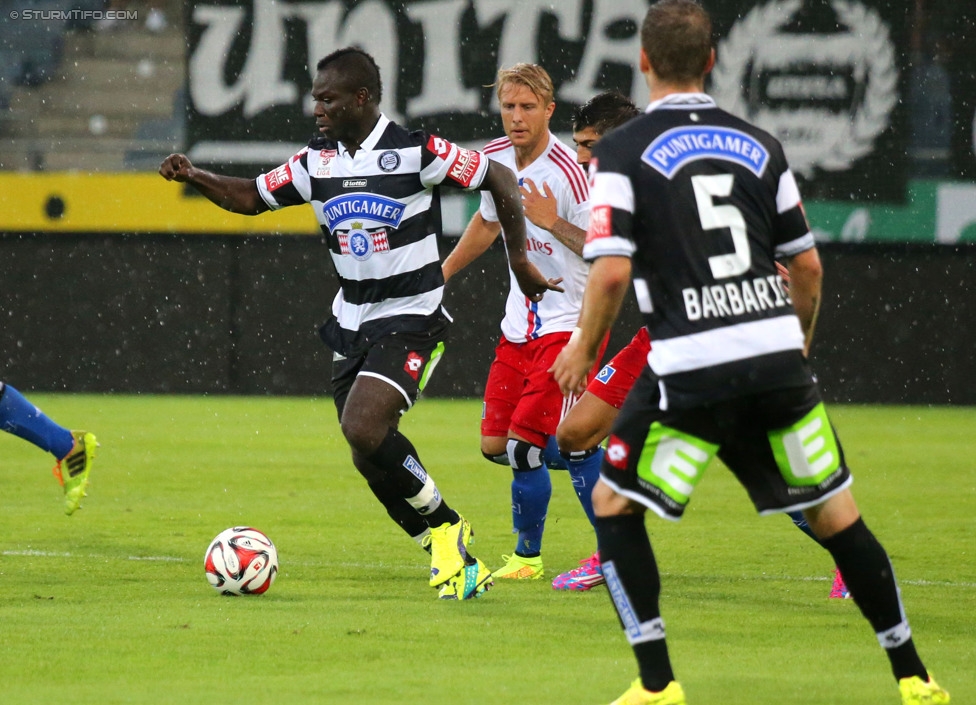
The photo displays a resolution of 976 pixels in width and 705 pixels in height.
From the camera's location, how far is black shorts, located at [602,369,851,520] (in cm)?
413

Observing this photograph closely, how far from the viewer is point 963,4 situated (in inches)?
630

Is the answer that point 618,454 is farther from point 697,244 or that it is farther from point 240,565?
point 240,565

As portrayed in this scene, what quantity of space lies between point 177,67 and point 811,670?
12.8 meters

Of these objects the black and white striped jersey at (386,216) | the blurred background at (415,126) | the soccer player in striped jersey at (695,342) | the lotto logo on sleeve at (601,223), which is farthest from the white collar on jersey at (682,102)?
the blurred background at (415,126)

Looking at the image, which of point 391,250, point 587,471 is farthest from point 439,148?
point 587,471

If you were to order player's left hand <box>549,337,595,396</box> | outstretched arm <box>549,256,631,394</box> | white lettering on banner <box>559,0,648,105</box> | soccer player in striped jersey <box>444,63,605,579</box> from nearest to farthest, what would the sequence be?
1. outstretched arm <box>549,256,631,394</box>
2. player's left hand <box>549,337,595,396</box>
3. soccer player in striped jersey <box>444,63,605,579</box>
4. white lettering on banner <box>559,0,648,105</box>

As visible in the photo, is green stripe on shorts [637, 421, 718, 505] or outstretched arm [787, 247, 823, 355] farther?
outstretched arm [787, 247, 823, 355]

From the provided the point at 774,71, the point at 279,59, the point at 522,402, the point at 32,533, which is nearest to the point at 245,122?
the point at 279,59

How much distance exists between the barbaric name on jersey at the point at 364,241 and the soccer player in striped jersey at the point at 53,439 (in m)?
1.78

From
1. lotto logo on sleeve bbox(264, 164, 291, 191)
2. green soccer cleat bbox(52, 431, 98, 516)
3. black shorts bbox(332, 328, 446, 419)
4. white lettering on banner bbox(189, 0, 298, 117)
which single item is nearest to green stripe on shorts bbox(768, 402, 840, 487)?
black shorts bbox(332, 328, 446, 419)

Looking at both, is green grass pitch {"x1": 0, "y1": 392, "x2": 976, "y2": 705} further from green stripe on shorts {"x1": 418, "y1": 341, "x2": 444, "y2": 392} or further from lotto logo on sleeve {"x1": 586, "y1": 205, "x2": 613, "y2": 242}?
lotto logo on sleeve {"x1": 586, "y1": 205, "x2": 613, "y2": 242}

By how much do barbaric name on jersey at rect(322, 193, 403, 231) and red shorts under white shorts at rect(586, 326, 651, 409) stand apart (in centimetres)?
107

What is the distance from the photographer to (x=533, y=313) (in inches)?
285

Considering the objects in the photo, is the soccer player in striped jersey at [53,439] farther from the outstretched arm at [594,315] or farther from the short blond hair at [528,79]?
the outstretched arm at [594,315]
